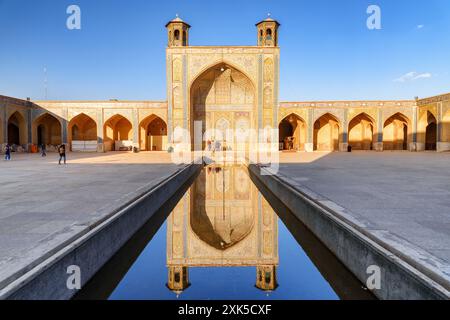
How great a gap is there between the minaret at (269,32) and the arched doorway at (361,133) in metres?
9.24

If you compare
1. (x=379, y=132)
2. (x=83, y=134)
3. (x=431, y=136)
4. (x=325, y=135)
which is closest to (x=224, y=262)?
(x=379, y=132)

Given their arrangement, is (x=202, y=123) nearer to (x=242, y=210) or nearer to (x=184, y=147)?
(x=184, y=147)

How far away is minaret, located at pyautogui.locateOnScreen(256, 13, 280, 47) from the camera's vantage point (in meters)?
20.0

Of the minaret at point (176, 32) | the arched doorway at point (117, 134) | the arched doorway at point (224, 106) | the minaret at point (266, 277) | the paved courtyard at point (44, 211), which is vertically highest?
the minaret at point (176, 32)

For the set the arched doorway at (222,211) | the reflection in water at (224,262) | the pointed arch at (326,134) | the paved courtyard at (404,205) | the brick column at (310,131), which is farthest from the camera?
the pointed arch at (326,134)

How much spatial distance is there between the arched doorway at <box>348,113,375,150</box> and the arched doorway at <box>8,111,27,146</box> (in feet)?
79.1

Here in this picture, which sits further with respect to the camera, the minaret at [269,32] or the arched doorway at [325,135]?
the arched doorway at [325,135]

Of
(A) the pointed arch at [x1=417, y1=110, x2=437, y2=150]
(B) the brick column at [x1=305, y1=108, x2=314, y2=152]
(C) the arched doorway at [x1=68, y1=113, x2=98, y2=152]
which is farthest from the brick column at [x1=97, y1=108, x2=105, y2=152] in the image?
(A) the pointed arch at [x1=417, y1=110, x2=437, y2=150]

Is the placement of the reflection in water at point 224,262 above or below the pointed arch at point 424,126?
below

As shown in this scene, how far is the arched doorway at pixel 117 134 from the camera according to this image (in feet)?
73.1

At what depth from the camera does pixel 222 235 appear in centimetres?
→ 440

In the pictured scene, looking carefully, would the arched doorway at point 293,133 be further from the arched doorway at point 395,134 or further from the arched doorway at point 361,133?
the arched doorway at point 395,134

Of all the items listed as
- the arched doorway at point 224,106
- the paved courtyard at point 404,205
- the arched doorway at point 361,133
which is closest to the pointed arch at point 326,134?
the arched doorway at point 361,133

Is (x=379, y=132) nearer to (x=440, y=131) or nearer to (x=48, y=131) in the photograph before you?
(x=440, y=131)
